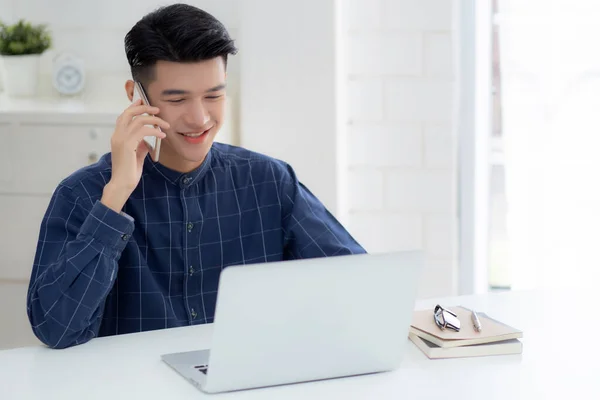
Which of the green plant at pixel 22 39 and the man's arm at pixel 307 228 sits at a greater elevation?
the green plant at pixel 22 39

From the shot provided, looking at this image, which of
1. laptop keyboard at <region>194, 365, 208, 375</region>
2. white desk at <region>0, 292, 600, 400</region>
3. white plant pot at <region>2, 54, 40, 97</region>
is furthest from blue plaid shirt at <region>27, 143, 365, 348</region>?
white plant pot at <region>2, 54, 40, 97</region>

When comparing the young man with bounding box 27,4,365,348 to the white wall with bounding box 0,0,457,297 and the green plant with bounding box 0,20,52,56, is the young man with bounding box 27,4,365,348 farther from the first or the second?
the green plant with bounding box 0,20,52,56

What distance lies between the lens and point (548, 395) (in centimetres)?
143

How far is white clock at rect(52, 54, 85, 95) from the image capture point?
3426 millimetres

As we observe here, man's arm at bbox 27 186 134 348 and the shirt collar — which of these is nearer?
man's arm at bbox 27 186 134 348

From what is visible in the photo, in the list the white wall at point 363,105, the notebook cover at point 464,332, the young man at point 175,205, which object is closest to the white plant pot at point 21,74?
the white wall at point 363,105

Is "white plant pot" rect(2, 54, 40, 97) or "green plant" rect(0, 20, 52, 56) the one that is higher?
"green plant" rect(0, 20, 52, 56)

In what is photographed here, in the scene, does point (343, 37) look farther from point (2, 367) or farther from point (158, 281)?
point (2, 367)

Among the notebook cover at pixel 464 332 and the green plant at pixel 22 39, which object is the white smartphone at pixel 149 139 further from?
the green plant at pixel 22 39

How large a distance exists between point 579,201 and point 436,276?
1.76 feet

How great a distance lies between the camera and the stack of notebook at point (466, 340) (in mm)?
1599

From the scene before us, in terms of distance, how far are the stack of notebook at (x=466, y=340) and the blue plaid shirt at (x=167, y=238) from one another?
0.41 m

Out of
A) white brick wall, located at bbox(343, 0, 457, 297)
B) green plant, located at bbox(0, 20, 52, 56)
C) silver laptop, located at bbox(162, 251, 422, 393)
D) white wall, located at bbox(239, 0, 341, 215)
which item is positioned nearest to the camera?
silver laptop, located at bbox(162, 251, 422, 393)

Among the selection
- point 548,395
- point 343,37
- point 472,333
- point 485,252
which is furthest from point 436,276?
point 548,395
